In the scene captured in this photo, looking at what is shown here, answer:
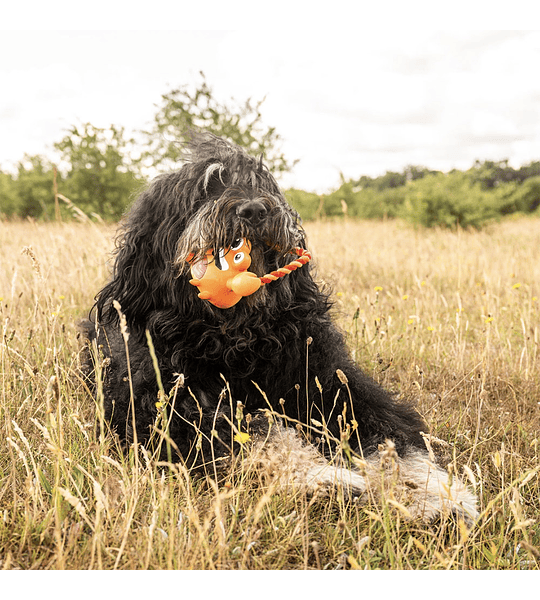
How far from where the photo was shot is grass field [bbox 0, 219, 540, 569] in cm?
195

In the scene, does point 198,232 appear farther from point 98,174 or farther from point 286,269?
point 98,174

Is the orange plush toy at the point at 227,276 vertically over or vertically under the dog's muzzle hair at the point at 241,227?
under

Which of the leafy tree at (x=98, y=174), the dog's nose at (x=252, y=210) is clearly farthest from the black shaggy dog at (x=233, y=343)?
the leafy tree at (x=98, y=174)

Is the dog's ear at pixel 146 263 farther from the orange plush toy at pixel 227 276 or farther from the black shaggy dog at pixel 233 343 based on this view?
the orange plush toy at pixel 227 276

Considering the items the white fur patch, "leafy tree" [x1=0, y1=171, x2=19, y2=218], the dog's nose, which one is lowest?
the white fur patch

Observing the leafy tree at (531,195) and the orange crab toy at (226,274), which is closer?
the orange crab toy at (226,274)

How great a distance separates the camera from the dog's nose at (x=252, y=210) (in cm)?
254

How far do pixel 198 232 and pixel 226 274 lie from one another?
0.85 feet

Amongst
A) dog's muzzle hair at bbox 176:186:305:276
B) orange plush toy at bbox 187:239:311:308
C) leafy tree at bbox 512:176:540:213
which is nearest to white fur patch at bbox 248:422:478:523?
orange plush toy at bbox 187:239:311:308

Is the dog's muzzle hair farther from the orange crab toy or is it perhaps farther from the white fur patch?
the white fur patch

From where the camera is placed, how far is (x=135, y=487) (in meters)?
2.04

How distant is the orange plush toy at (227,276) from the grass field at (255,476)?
2.80ft

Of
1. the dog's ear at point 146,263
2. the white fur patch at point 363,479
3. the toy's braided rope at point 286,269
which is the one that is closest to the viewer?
the white fur patch at point 363,479

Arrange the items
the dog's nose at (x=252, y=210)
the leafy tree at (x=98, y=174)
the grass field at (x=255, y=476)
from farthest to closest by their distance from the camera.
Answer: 1. the leafy tree at (x=98, y=174)
2. the dog's nose at (x=252, y=210)
3. the grass field at (x=255, y=476)
